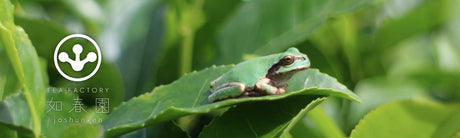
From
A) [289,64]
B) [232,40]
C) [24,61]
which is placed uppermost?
[24,61]

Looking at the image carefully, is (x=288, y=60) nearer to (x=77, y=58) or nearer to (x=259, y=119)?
(x=259, y=119)

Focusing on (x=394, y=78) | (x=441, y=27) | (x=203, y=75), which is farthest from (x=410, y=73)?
(x=203, y=75)

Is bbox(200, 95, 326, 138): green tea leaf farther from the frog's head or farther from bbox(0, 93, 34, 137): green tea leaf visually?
bbox(0, 93, 34, 137): green tea leaf

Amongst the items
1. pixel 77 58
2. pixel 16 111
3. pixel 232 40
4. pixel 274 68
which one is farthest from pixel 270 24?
pixel 16 111

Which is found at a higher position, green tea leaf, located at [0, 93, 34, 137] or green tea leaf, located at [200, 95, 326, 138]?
green tea leaf, located at [200, 95, 326, 138]

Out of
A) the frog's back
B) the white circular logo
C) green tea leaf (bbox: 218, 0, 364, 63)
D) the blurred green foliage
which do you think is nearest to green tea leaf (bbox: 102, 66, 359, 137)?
the frog's back

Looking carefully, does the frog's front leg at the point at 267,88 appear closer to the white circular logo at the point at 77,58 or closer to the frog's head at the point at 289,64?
the frog's head at the point at 289,64
